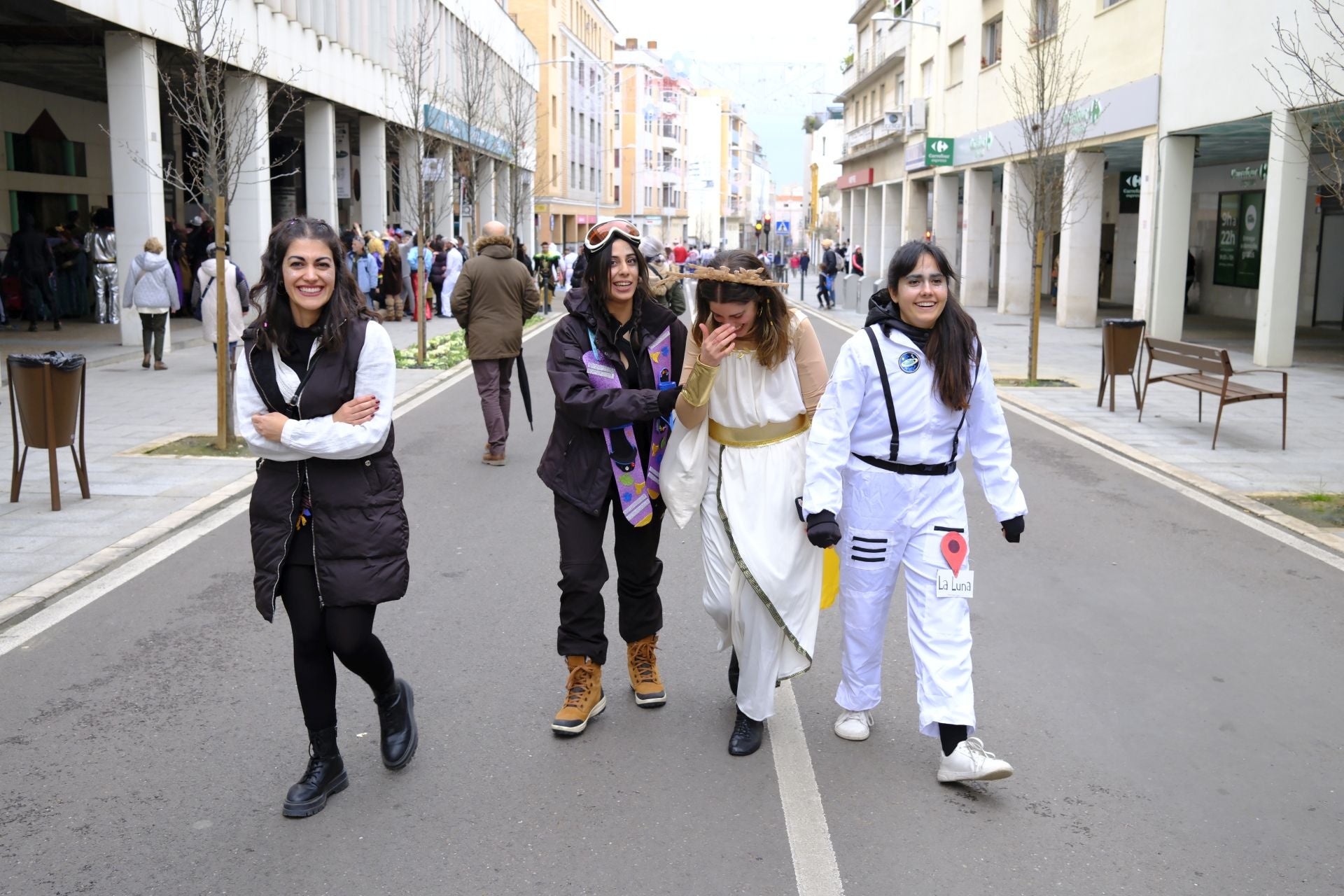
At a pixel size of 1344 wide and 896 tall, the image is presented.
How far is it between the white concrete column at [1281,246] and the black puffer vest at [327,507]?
16878 millimetres

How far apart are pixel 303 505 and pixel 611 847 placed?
140cm

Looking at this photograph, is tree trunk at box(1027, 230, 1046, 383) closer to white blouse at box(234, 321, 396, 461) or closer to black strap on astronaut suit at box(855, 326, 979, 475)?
black strap on astronaut suit at box(855, 326, 979, 475)

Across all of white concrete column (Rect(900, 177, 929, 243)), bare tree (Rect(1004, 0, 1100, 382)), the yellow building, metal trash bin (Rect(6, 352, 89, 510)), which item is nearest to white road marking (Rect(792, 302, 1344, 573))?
bare tree (Rect(1004, 0, 1100, 382))

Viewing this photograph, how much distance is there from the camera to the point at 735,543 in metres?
4.40

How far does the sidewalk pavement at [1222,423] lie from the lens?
33.2 ft

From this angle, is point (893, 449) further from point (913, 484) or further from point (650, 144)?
point (650, 144)

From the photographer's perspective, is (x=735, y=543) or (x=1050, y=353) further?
(x=1050, y=353)

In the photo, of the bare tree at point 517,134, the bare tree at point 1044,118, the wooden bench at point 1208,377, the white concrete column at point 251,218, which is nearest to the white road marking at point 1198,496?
the wooden bench at point 1208,377

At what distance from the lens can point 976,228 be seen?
3419 centimetres

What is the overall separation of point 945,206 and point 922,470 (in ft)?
118

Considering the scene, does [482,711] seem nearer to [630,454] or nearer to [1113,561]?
[630,454]

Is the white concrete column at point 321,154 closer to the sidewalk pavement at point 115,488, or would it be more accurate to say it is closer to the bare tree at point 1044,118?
the sidewalk pavement at point 115,488

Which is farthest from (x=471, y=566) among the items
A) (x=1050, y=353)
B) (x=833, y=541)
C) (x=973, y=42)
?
(x=973, y=42)

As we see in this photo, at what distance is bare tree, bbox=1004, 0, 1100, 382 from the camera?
16578 millimetres
